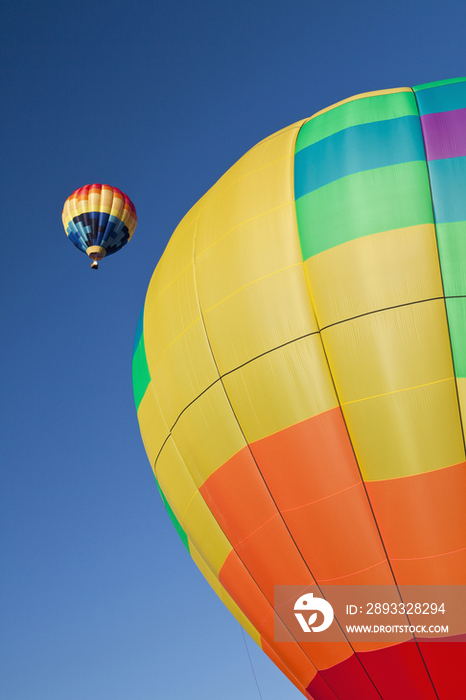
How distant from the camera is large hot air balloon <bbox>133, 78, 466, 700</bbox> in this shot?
4305mm

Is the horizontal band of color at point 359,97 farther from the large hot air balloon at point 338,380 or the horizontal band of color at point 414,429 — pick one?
the horizontal band of color at point 414,429

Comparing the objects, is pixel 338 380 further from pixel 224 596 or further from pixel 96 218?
pixel 96 218

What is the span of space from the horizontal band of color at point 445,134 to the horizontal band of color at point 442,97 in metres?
0.08

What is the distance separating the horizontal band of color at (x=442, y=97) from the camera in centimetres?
500

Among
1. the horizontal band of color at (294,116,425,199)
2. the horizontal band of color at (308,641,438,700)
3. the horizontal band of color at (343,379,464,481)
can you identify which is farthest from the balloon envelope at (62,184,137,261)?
the horizontal band of color at (308,641,438,700)

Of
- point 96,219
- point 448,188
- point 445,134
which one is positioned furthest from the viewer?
point 96,219

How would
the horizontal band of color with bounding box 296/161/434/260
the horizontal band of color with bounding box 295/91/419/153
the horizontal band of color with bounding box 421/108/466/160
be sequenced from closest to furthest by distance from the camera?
the horizontal band of color with bounding box 296/161/434/260 → the horizontal band of color with bounding box 421/108/466/160 → the horizontal band of color with bounding box 295/91/419/153

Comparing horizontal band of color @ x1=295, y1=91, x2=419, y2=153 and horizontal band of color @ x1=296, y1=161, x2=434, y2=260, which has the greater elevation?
horizontal band of color @ x1=295, y1=91, x2=419, y2=153

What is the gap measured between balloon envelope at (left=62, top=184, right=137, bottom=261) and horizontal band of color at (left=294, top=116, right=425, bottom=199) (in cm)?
647

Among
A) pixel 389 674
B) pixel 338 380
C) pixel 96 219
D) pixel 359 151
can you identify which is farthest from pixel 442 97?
pixel 96 219

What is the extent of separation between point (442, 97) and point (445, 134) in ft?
1.79

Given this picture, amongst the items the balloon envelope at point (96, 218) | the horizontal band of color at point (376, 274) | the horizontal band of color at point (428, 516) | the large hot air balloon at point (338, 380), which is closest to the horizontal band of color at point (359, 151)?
the large hot air balloon at point (338, 380)

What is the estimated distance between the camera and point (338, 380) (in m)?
4.52

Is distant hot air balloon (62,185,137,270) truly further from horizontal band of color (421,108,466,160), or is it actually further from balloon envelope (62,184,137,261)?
horizontal band of color (421,108,466,160)
